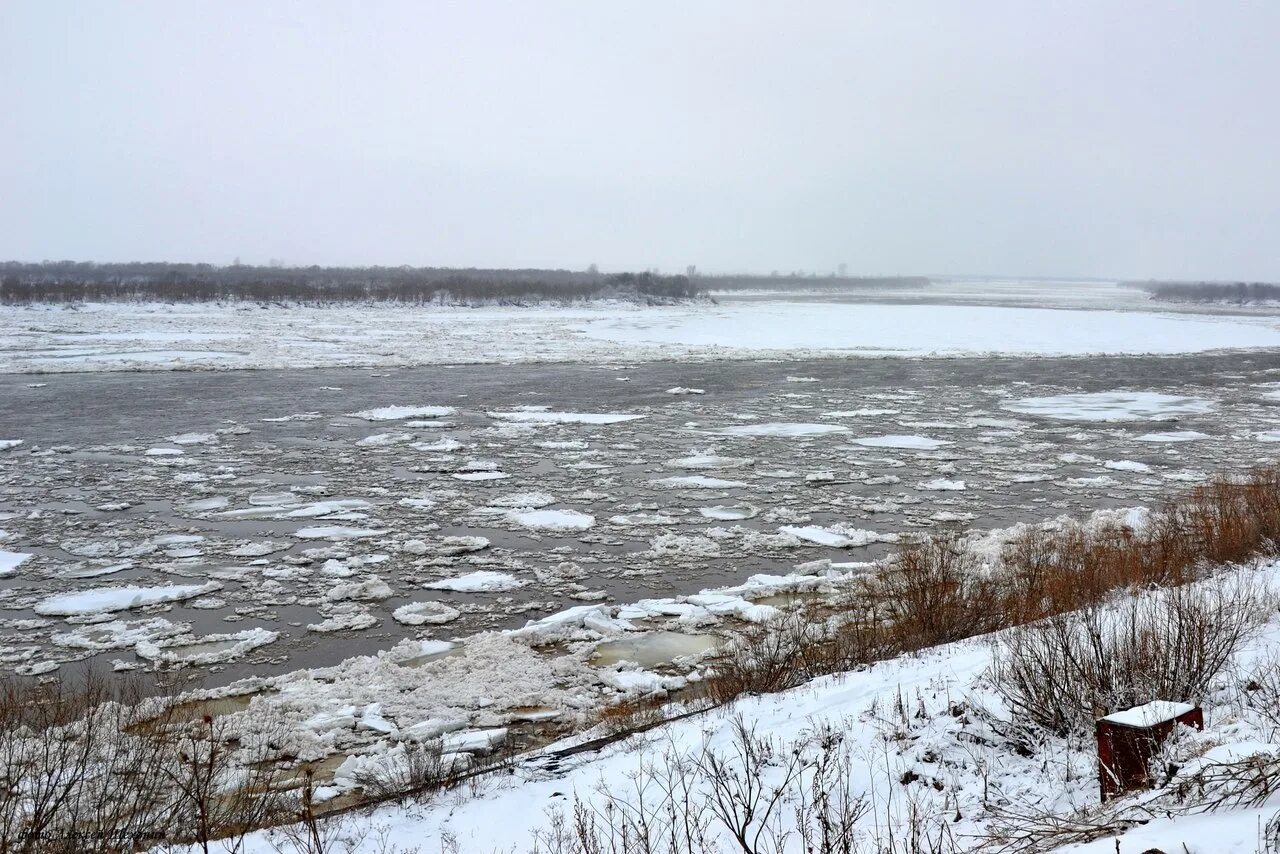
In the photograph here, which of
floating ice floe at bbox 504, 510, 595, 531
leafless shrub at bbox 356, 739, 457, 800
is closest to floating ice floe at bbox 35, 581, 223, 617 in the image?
floating ice floe at bbox 504, 510, 595, 531

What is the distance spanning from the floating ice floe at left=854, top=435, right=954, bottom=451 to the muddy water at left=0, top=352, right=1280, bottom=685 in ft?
1.15

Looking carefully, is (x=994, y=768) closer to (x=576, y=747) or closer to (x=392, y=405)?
(x=576, y=747)

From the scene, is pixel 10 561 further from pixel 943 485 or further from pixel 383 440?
pixel 943 485

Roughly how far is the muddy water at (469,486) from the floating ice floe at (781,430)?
303 millimetres

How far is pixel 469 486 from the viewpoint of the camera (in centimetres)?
1337

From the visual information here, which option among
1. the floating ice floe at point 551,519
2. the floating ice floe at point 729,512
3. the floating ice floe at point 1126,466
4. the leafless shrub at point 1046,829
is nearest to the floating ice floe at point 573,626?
the floating ice floe at point 551,519

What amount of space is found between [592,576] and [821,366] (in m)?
21.7

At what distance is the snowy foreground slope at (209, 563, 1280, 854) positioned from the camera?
4.20 m

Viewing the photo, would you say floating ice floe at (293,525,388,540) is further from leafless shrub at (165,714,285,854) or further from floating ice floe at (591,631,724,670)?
leafless shrub at (165,714,285,854)

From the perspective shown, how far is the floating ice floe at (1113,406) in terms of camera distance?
19.9 m

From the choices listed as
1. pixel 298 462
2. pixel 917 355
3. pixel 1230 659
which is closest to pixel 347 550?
pixel 298 462

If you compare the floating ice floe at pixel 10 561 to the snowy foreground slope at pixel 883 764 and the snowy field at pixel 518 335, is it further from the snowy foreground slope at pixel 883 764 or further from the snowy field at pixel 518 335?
the snowy field at pixel 518 335

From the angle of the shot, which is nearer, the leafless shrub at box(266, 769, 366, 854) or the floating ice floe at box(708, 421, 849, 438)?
the leafless shrub at box(266, 769, 366, 854)

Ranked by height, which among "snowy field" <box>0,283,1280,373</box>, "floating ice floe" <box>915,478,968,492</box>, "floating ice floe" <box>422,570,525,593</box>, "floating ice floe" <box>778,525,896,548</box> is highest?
"snowy field" <box>0,283,1280,373</box>
